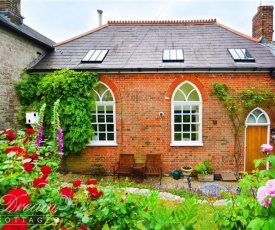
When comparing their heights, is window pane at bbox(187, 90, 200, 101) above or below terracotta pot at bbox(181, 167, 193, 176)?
above

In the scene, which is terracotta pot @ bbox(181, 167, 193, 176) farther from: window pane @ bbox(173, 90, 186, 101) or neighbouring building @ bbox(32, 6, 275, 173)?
window pane @ bbox(173, 90, 186, 101)

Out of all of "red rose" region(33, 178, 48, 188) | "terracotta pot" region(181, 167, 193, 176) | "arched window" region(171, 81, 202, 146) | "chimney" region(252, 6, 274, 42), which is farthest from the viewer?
"chimney" region(252, 6, 274, 42)

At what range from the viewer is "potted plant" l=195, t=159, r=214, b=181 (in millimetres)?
8984

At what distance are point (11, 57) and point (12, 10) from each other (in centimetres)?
333

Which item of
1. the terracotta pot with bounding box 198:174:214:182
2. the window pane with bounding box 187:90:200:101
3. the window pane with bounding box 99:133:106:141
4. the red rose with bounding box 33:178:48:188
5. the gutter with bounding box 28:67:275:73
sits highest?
the gutter with bounding box 28:67:275:73

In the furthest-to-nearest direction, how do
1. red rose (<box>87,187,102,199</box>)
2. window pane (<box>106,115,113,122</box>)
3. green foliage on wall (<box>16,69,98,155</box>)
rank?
window pane (<box>106,115,113,122</box>) < green foliage on wall (<box>16,69,98,155</box>) < red rose (<box>87,187,102,199</box>)

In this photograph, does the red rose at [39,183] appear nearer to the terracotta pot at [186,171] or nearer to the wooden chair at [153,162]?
the wooden chair at [153,162]

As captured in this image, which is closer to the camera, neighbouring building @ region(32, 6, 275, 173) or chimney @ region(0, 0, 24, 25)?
neighbouring building @ region(32, 6, 275, 173)

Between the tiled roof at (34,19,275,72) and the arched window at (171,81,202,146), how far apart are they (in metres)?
0.99

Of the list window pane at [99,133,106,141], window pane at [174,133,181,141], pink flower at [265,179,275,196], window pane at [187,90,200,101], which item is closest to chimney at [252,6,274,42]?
window pane at [187,90,200,101]

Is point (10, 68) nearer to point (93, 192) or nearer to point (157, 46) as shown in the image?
point (157, 46)

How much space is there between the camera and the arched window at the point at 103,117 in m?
9.67

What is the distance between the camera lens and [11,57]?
877cm

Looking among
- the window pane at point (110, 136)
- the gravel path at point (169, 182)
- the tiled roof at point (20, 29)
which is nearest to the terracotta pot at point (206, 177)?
the gravel path at point (169, 182)
